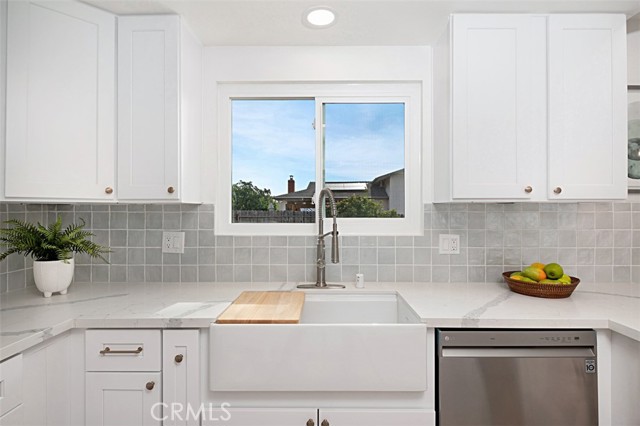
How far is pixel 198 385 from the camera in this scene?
52.9 inches

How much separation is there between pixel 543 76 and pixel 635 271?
1.23m

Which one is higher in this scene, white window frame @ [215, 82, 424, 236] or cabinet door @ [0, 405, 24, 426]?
white window frame @ [215, 82, 424, 236]

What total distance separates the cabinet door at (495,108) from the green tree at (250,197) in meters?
1.03

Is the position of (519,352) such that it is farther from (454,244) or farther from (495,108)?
(495,108)

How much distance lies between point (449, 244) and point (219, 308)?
4.18 feet

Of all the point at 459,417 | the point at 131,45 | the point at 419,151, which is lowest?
the point at 459,417

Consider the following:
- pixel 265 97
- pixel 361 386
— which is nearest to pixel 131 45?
pixel 265 97

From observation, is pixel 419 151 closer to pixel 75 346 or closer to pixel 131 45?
pixel 131 45

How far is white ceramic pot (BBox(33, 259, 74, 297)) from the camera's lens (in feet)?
5.35

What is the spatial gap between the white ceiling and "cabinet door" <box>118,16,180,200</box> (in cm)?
10

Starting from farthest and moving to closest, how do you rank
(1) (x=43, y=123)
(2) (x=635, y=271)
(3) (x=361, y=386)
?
(2) (x=635, y=271) < (1) (x=43, y=123) < (3) (x=361, y=386)

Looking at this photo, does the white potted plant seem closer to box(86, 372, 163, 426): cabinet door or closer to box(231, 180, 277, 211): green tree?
box(86, 372, 163, 426): cabinet door

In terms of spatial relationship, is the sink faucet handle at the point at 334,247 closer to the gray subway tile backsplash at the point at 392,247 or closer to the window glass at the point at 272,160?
the gray subway tile backsplash at the point at 392,247

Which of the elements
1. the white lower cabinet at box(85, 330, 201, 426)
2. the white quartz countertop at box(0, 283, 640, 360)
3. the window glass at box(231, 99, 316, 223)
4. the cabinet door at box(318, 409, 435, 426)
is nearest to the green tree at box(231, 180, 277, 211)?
the window glass at box(231, 99, 316, 223)
